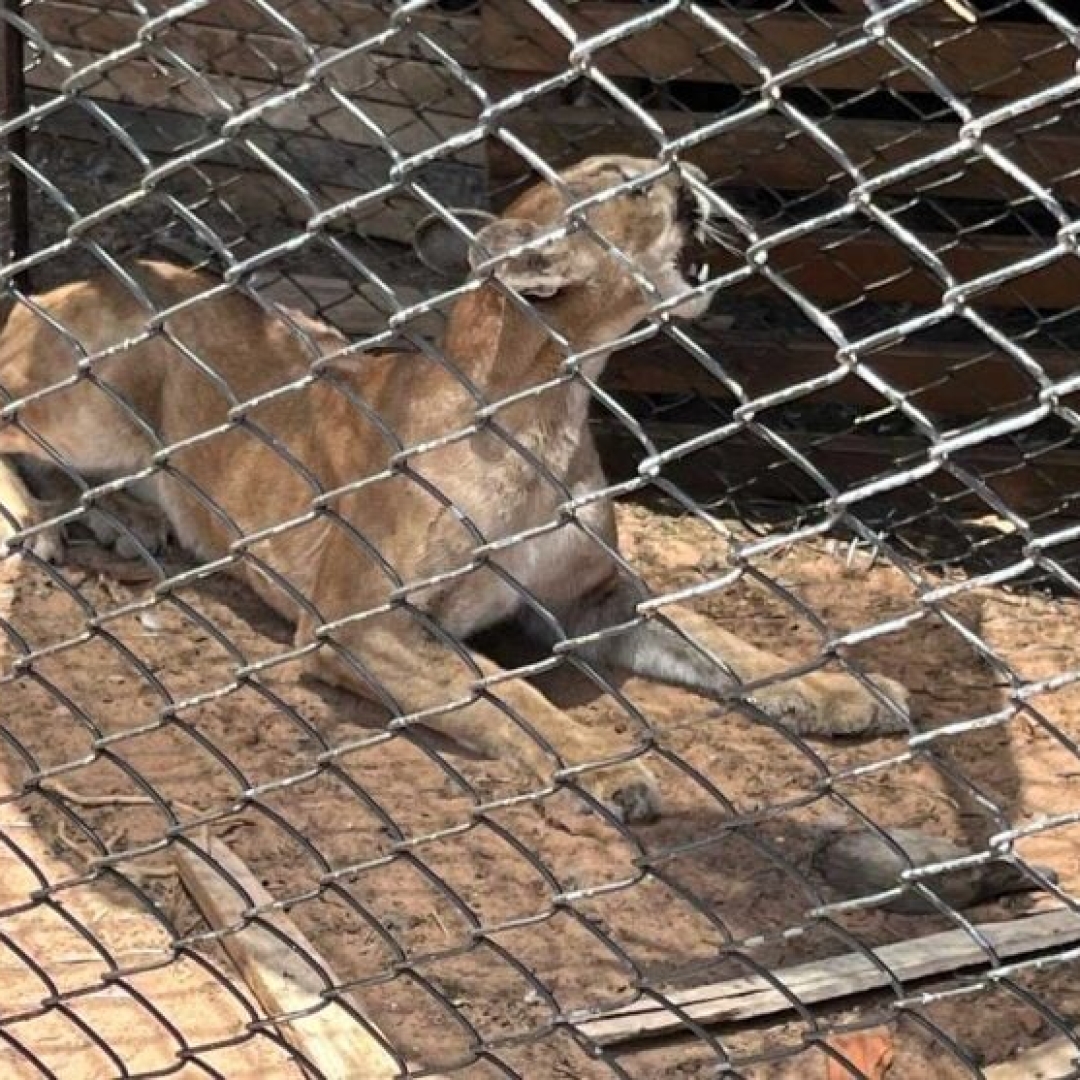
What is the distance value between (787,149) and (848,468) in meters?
0.86

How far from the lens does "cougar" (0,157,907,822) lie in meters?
4.37

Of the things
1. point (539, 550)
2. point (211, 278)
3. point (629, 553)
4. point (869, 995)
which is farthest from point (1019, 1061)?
point (211, 278)

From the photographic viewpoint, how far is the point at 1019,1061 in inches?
125

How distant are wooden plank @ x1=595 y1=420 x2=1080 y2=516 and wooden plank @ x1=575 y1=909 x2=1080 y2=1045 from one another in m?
1.80

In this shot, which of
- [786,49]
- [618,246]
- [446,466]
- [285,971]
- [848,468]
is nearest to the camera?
[285,971]

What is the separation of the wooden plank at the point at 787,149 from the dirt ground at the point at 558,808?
3.22 ft

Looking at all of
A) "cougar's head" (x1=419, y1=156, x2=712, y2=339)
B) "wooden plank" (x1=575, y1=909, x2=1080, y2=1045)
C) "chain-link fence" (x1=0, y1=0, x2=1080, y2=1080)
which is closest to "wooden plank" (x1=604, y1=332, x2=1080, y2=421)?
"chain-link fence" (x1=0, y1=0, x2=1080, y2=1080)

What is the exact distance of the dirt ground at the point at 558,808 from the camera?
3.28 m

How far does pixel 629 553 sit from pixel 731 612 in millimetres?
364

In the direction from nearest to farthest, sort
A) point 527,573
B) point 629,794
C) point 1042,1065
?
point 1042,1065 < point 629,794 < point 527,573

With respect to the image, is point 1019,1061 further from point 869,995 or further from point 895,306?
point 895,306

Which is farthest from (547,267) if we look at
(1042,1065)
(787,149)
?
(1042,1065)

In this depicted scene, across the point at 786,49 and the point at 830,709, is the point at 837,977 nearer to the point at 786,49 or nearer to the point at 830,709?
the point at 830,709

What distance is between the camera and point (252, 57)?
20.2 feet
